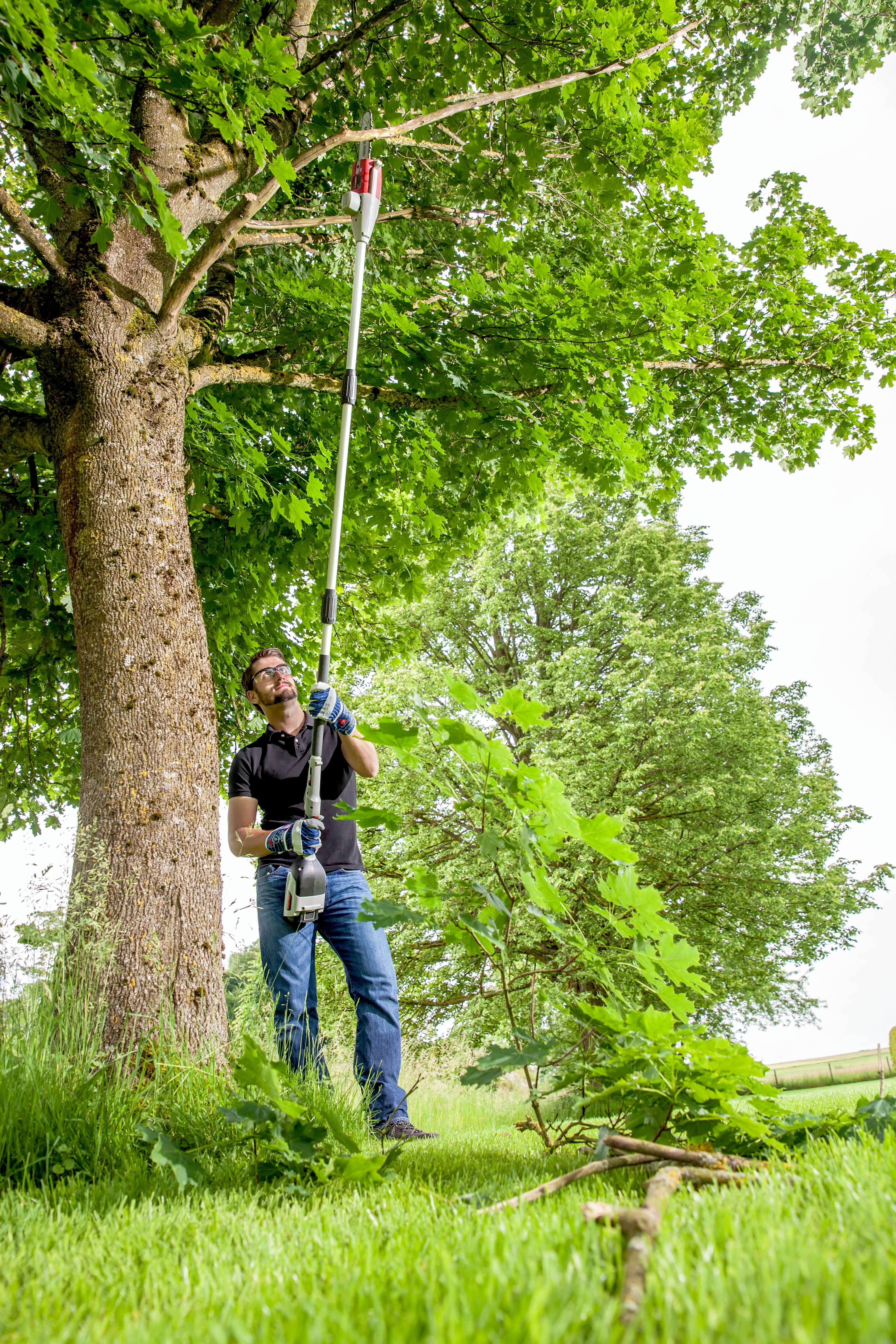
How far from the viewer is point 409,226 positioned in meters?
8.10

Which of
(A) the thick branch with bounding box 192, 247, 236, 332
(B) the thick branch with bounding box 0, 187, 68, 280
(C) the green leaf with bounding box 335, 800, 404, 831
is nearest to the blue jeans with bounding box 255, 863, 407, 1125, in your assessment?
(C) the green leaf with bounding box 335, 800, 404, 831

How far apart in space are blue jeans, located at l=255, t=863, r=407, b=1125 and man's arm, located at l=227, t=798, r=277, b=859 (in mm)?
186

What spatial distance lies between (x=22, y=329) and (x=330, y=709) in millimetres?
3277

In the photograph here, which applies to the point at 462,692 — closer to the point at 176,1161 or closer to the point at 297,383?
the point at 176,1161

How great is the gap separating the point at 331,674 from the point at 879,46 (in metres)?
9.23

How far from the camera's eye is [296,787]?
448 cm

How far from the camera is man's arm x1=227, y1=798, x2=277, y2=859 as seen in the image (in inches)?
162

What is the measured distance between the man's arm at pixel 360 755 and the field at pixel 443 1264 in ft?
7.43

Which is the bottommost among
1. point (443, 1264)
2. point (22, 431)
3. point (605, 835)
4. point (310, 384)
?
point (443, 1264)

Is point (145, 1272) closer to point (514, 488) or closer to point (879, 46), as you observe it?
point (514, 488)

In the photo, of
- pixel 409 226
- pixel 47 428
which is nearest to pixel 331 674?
pixel 409 226

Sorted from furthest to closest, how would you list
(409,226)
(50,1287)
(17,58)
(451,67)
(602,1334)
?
1. (409,226)
2. (451,67)
3. (17,58)
4. (50,1287)
5. (602,1334)

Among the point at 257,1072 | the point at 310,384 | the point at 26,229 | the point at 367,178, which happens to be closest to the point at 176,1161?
the point at 257,1072

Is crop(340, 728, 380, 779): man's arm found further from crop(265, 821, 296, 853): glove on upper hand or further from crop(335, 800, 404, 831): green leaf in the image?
crop(335, 800, 404, 831): green leaf
